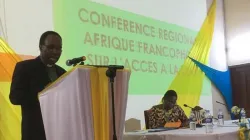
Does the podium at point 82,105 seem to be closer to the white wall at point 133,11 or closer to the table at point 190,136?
the table at point 190,136

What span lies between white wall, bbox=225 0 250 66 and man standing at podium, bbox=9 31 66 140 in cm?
578

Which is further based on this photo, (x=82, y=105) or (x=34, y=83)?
A: (x=34, y=83)

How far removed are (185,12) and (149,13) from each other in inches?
43.7

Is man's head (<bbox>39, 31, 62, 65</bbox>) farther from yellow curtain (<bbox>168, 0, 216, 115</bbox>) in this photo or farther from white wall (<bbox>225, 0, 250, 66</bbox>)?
white wall (<bbox>225, 0, 250, 66</bbox>)

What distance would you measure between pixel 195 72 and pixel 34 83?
4.45 m

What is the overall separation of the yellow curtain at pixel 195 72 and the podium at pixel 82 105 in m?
3.73

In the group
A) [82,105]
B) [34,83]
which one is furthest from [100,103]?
[34,83]

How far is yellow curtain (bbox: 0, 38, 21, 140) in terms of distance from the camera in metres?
2.85

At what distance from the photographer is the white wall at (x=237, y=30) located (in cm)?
673

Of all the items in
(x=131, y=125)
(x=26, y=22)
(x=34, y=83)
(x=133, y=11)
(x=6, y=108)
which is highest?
(x=133, y=11)

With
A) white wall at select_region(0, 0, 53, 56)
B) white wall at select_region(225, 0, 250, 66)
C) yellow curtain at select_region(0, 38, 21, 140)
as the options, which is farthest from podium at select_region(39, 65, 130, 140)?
white wall at select_region(225, 0, 250, 66)

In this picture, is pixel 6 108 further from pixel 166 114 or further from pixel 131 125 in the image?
pixel 166 114

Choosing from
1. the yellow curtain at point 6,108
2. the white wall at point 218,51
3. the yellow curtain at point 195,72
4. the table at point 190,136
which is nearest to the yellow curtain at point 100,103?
the table at point 190,136

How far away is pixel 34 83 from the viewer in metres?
1.58
